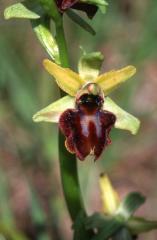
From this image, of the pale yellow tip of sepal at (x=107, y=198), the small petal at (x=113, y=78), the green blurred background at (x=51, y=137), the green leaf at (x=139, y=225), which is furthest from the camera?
the green blurred background at (x=51, y=137)

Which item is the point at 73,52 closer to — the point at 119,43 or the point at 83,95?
the point at 119,43

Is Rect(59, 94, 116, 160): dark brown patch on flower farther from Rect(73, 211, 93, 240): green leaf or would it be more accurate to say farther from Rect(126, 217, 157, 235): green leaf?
Rect(126, 217, 157, 235): green leaf

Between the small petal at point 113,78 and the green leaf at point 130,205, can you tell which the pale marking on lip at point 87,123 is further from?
the green leaf at point 130,205

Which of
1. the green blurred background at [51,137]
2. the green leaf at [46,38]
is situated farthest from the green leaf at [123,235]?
→ the green blurred background at [51,137]

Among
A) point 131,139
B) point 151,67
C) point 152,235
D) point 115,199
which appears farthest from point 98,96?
point 151,67

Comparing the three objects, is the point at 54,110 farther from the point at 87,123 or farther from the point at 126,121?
the point at 126,121

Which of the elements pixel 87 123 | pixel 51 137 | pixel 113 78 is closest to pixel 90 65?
pixel 113 78

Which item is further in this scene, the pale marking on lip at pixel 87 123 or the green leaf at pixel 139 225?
the green leaf at pixel 139 225
